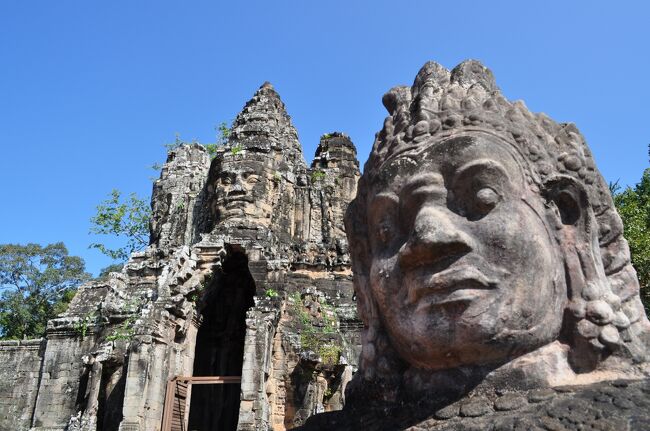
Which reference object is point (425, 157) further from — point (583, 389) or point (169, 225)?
point (169, 225)

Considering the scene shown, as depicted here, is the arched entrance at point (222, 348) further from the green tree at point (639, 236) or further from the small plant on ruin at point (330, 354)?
the green tree at point (639, 236)

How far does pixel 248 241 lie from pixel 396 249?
40.6 feet

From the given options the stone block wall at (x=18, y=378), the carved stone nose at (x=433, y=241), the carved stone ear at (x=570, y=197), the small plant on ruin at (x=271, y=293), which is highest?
the small plant on ruin at (x=271, y=293)

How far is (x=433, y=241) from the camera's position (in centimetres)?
263

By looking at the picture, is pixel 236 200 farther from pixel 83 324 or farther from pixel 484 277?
pixel 484 277

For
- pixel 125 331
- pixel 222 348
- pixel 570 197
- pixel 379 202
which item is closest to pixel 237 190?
pixel 222 348

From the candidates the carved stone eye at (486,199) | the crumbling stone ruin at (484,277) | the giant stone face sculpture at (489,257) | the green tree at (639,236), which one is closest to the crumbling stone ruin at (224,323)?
the green tree at (639,236)

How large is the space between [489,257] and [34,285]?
37904mm

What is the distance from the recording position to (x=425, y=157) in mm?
2895

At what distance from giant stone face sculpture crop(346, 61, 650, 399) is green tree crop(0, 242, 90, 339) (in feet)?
110

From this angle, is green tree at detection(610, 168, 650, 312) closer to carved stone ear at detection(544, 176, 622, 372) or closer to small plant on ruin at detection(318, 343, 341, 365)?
small plant on ruin at detection(318, 343, 341, 365)

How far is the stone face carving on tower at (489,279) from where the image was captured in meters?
2.54

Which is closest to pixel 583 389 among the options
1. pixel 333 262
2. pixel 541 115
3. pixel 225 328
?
pixel 541 115

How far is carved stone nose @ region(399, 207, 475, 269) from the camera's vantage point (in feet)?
8.62
